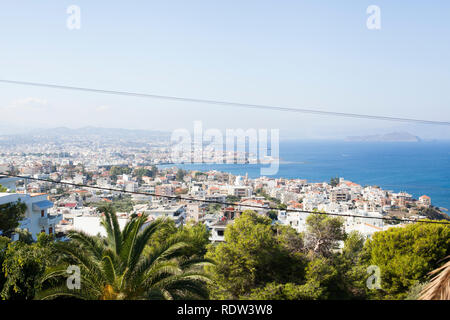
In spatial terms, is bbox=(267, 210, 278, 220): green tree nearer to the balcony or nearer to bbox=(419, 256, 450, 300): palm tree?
the balcony

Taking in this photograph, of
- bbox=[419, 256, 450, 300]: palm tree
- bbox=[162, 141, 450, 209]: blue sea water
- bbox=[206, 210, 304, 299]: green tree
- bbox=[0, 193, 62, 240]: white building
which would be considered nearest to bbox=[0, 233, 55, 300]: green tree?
bbox=[206, 210, 304, 299]: green tree

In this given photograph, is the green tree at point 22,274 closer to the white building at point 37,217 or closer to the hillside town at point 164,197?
the hillside town at point 164,197

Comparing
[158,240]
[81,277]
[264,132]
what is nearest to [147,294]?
[81,277]

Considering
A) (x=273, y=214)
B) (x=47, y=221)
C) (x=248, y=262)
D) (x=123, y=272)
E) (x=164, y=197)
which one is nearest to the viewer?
(x=123, y=272)

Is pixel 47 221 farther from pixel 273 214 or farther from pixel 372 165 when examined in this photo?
pixel 372 165

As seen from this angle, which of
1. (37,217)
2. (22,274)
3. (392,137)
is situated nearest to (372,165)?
(392,137)
